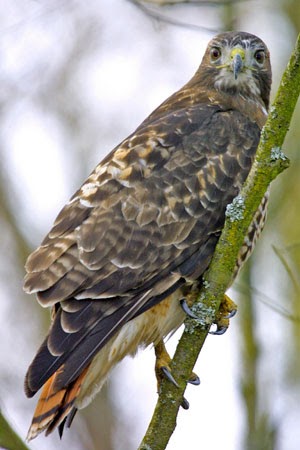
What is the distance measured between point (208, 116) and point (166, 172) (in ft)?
1.75

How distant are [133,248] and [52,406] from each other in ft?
3.27

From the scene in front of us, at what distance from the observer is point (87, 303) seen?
17.0 feet

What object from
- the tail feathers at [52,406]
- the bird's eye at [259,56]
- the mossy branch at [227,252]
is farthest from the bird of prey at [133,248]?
the bird's eye at [259,56]

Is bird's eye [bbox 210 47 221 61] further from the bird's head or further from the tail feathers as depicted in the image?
the tail feathers

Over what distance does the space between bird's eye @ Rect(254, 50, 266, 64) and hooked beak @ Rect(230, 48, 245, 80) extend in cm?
14

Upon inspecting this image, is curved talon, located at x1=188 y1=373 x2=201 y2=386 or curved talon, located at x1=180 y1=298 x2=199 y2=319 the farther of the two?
curved talon, located at x1=188 y1=373 x2=201 y2=386

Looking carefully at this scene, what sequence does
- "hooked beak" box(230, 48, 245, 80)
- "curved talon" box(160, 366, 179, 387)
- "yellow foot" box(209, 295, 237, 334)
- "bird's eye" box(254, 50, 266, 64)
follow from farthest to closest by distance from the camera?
"bird's eye" box(254, 50, 266, 64) < "hooked beak" box(230, 48, 245, 80) < "yellow foot" box(209, 295, 237, 334) < "curved talon" box(160, 366, 179, 387)

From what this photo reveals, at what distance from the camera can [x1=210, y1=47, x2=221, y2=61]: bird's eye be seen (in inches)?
261

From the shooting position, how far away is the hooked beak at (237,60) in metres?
6.32

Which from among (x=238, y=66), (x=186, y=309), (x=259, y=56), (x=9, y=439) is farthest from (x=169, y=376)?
(x=259, y=56)

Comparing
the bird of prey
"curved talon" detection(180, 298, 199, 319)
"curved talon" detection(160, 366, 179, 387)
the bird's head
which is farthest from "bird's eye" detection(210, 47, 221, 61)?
"curved talon" detection(160, 366, 179, 387)

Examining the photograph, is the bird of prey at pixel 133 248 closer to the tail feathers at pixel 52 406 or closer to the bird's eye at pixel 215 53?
the tail feathers at pixel 52 406

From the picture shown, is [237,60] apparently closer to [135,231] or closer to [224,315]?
[135,231]

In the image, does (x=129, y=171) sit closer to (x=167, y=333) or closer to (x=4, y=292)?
(x=167, y=333)
